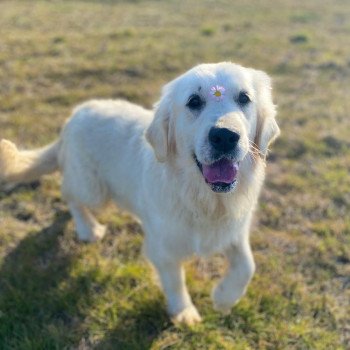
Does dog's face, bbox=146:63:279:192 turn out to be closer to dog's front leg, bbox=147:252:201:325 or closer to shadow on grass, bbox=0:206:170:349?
dog's front leg, bbox=147:252:201:325

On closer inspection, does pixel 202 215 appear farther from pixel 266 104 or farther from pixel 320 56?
pixel 320 56

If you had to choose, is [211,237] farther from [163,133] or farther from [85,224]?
[85,224]

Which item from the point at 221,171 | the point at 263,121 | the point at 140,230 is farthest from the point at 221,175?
the point at 140,230

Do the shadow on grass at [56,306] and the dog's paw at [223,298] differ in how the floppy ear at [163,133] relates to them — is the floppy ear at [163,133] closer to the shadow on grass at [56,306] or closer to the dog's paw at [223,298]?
the dog's paw at [223,298]

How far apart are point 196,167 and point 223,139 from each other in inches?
16.2

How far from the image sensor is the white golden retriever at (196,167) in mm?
2711

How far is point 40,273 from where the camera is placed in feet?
12.3

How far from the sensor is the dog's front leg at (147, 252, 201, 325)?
3.28 meters

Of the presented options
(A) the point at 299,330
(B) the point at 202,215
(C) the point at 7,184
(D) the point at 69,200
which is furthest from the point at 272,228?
(C) the point at 7,184

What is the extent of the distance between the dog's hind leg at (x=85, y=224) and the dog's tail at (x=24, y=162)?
41 cm

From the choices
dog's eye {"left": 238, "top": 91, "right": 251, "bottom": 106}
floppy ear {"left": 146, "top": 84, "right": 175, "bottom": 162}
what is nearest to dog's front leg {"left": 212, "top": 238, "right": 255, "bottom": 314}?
floppy ear {"left": 146, "top": 84, "right": 175, "bottom": 162}

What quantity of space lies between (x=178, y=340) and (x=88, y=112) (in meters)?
2.03

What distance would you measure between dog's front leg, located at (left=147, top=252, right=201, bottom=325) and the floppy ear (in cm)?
77

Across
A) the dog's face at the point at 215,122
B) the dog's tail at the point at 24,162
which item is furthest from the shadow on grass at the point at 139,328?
the dog's tail at the point at 24,162
